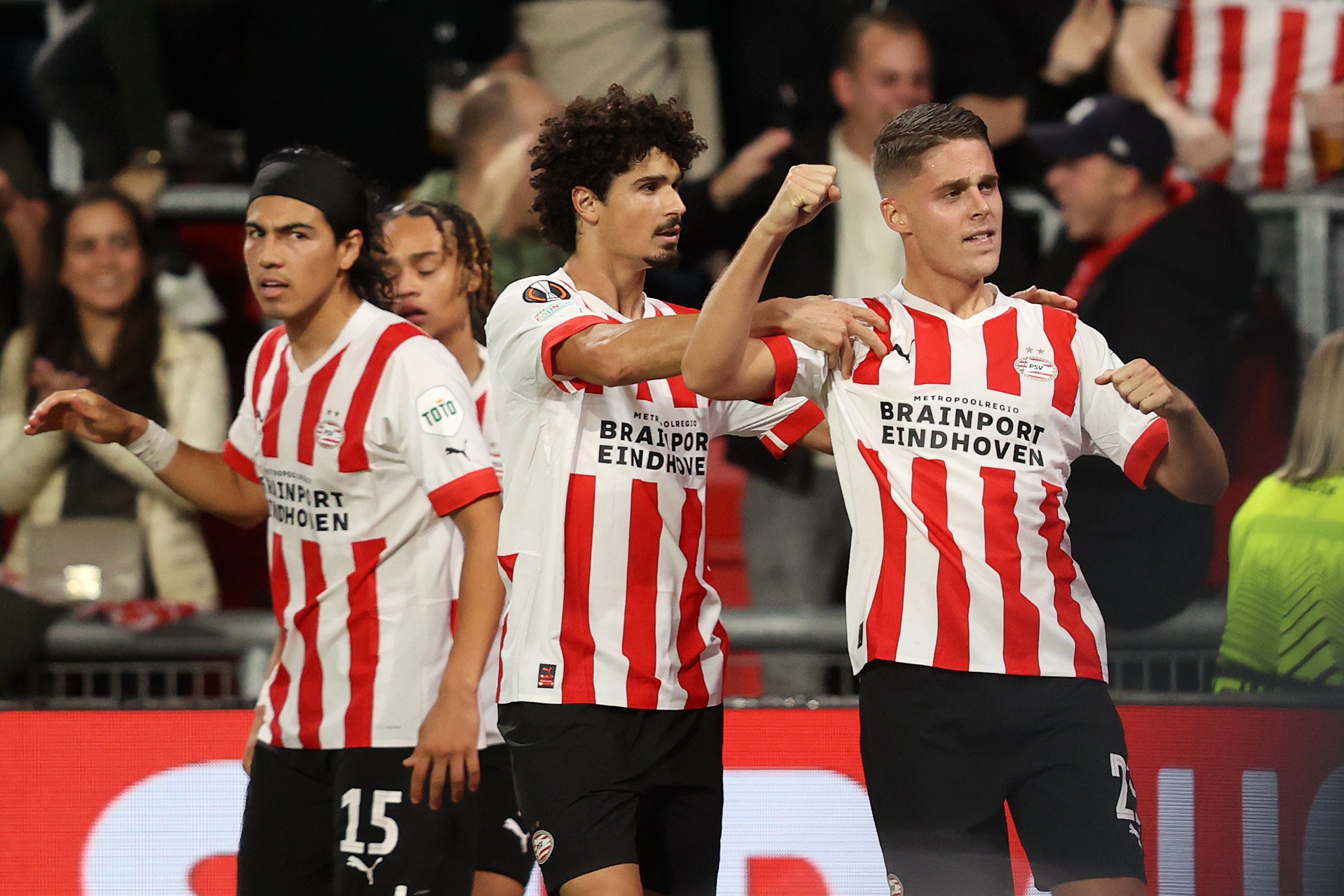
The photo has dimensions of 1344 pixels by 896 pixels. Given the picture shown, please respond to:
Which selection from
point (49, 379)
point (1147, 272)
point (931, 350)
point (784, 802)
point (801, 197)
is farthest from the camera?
point (49, 379)

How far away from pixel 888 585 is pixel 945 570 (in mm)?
112

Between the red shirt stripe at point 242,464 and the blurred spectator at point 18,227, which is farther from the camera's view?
the blurred spectator at point 18,227

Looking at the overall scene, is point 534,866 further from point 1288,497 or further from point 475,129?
point 475,129

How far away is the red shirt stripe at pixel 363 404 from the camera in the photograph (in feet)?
12.0

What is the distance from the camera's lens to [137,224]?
19.0 ft

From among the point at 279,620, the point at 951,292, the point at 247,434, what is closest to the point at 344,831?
the point at 279,620

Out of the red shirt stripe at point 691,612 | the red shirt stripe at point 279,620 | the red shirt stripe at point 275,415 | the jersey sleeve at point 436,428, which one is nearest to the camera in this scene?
the red shirt stripe at point 691,612

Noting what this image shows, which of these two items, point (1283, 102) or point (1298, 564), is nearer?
point (1298, 564)

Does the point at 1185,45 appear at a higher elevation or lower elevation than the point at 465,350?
higher

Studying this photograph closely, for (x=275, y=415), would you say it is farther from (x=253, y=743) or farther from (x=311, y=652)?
(x=253, y=743)

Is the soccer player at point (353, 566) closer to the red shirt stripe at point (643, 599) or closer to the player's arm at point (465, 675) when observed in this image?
the player's arm at point (465, 675)

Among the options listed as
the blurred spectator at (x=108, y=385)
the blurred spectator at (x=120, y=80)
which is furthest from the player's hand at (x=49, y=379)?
the blurred spectator at (x=120, y=80)

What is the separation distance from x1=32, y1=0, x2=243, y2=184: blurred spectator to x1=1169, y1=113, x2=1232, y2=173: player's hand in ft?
12.0

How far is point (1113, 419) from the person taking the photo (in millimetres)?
3240
